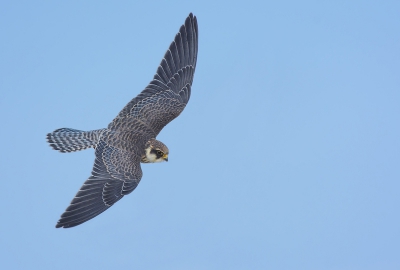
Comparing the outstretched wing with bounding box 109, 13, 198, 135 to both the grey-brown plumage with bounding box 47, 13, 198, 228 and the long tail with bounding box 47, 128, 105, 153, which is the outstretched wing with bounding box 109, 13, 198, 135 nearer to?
the grey-brown plumage with bounding box 47, 13, 198, 228

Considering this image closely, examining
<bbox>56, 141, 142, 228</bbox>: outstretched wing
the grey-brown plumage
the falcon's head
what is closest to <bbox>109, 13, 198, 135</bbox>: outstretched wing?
the grey-brown plumage

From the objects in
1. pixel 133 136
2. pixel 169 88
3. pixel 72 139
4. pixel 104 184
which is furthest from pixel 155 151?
pixel 72 139

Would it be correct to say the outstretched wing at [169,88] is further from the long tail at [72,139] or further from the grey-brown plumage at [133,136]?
the long tail at [72,139]

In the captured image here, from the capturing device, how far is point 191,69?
970cm

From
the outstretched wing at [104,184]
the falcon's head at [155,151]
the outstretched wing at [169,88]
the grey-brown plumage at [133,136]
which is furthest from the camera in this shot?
the outstretched wing at [169,88]

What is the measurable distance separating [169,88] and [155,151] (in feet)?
3.61

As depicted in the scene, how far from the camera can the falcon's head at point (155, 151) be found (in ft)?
29.6

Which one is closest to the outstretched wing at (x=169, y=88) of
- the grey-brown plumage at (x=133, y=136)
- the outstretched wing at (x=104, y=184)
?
the grey-brown plumage at (x=133, y=136)

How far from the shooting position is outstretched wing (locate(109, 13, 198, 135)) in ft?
30.3

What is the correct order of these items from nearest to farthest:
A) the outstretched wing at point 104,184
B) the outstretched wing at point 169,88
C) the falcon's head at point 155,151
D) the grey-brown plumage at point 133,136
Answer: the outstretched wing at point 104,184 < the grey-brown plumage at point 133,136 < the falcon's head at point 155,151 < the outstretched wing at point 169,88

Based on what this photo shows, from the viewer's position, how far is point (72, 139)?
9258 millimetres

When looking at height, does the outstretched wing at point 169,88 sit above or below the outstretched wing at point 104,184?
above

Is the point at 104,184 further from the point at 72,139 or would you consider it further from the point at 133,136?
the point at 72,139

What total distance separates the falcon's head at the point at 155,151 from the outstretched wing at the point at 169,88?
1.04 ft
